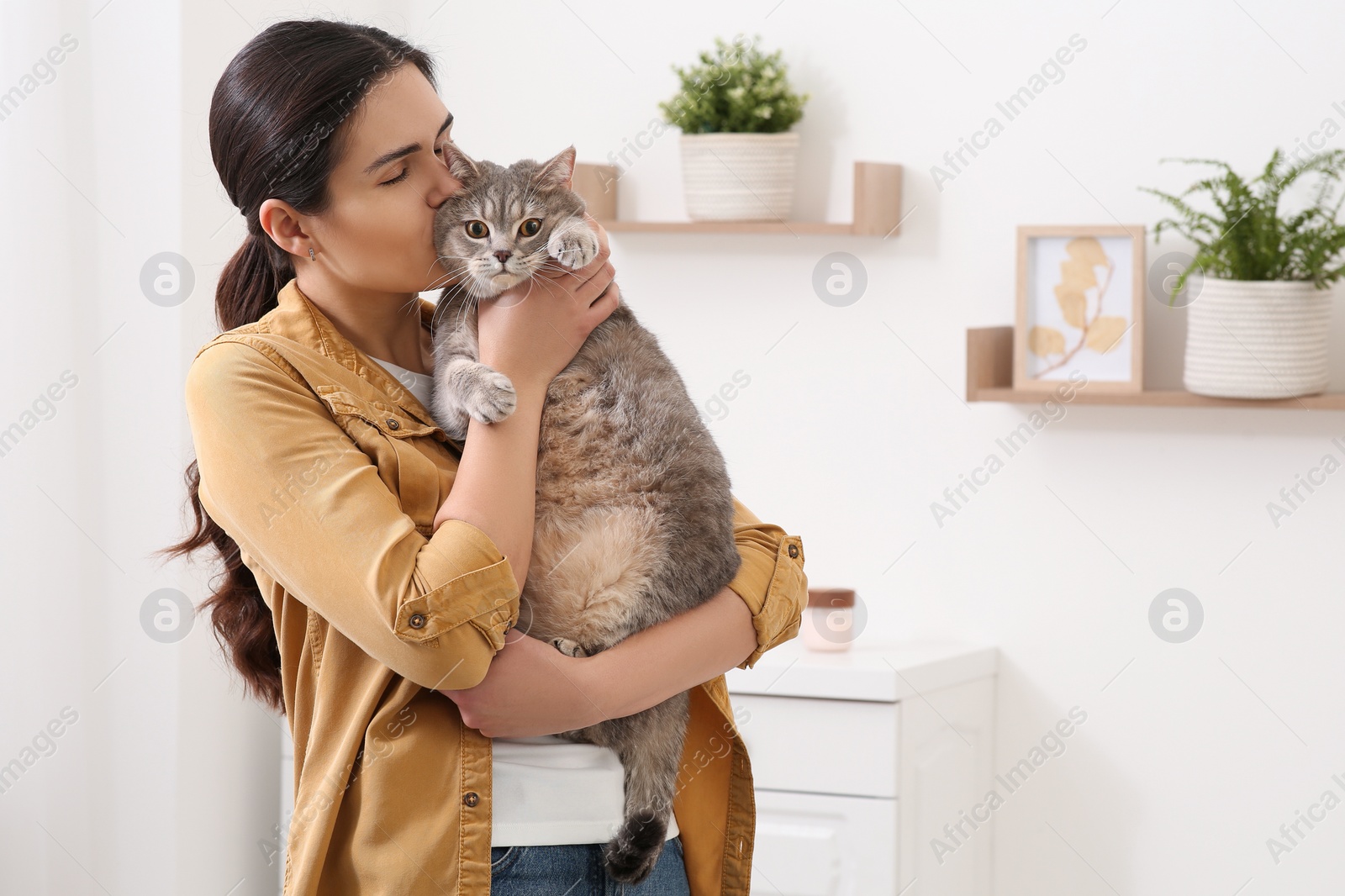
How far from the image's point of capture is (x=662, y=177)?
2.58 m

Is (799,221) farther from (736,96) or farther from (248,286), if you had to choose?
(248,286)

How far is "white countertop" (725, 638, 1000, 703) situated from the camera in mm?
2078

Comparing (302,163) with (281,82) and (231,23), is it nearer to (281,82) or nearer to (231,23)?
(281,82)

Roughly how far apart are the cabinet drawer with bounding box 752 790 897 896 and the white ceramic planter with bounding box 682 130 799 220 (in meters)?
1.15

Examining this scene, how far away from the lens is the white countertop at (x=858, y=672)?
2.08 metres

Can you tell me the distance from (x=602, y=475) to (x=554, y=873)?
15.0 inches

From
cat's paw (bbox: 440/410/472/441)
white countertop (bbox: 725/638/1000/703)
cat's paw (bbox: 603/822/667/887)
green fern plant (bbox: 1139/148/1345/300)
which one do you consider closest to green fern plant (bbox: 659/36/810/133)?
green fern plant (bbox: 1139/148/1345/300)

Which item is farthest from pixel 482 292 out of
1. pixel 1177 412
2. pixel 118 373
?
pixel 1177 412

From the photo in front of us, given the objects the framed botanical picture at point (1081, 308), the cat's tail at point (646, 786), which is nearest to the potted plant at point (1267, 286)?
the framed botanical picture at point (1081, 308)

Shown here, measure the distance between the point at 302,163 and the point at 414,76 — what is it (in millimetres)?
148

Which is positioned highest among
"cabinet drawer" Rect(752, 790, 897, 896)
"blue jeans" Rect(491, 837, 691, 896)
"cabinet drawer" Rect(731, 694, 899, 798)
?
"blue jeans" Rect(491, 837, 691, 896)

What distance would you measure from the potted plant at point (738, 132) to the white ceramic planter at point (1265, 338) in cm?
86

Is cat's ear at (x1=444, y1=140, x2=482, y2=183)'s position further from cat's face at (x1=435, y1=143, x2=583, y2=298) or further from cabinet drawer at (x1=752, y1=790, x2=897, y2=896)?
cabinet drawer at (x1=752, y1=790, x2=897, y2=896)

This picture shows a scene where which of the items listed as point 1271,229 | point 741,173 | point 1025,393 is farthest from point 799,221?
point 1271,229
